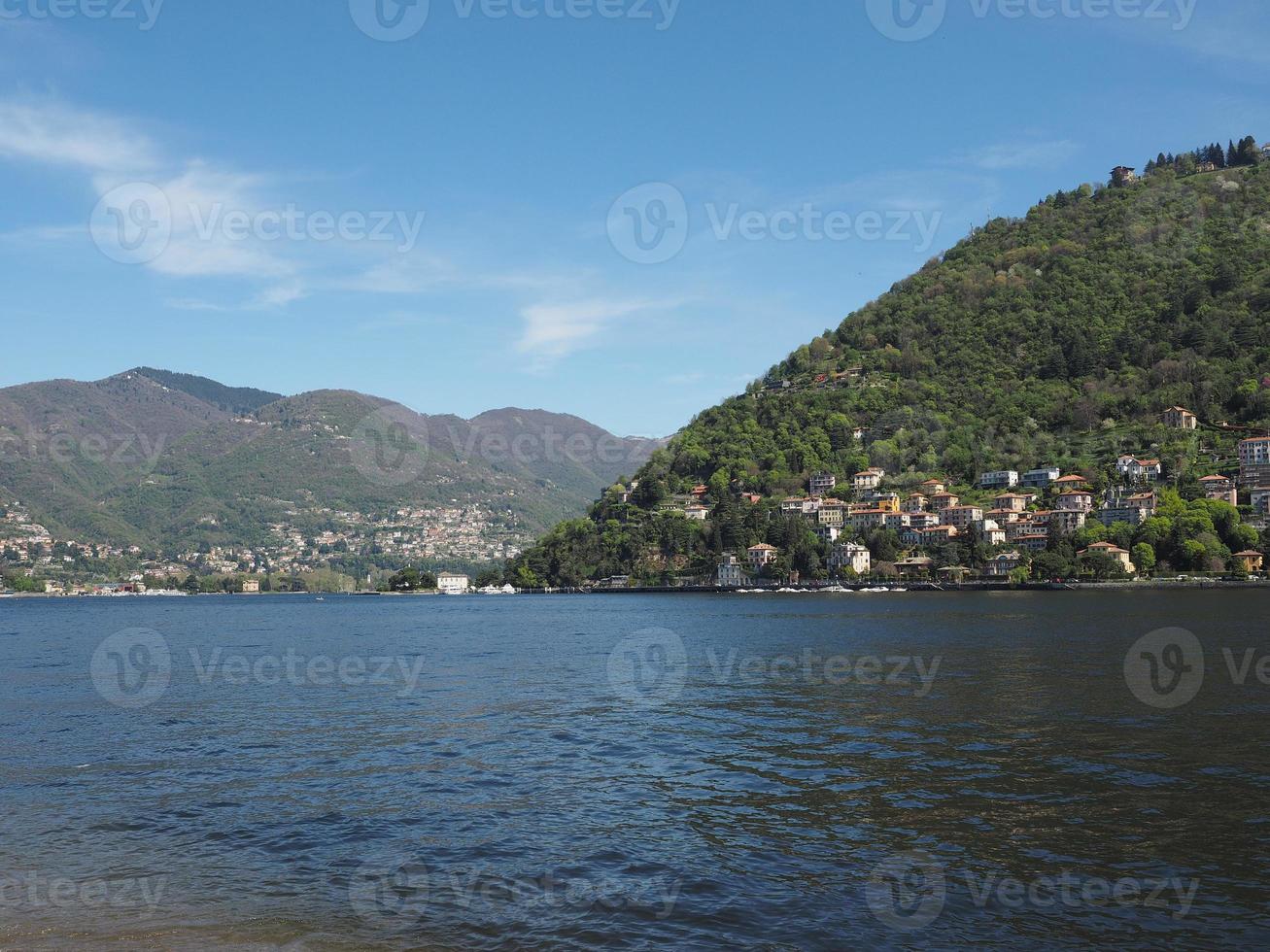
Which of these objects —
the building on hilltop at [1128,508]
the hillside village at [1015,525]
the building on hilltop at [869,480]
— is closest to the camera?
the hillside village at [1015,525]

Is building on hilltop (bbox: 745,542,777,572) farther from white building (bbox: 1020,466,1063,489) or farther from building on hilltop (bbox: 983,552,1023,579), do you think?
white building (bbox: 1020,466,1063,489)

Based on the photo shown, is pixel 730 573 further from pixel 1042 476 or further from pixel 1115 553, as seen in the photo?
pixel 1115 553

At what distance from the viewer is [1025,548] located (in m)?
144

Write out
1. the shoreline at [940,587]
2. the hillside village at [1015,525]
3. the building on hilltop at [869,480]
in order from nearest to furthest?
1. the shoreline at [940,587]
2. the hillside village at [1015,525]
3. the building on hilltop at [869,480]

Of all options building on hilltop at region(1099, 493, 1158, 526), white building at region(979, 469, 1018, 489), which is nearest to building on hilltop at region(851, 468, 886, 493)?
white building at region(979, 469, 1018, 489)

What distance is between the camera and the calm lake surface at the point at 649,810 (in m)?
12.2

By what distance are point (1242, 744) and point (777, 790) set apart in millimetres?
11596

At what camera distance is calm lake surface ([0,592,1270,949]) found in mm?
12227

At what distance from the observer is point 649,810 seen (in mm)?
17328

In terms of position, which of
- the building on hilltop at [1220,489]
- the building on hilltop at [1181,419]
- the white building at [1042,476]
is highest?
the building on hilltop at [1181,419]

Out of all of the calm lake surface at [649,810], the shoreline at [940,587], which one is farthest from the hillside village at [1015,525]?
the calm lake surface at [649,810]

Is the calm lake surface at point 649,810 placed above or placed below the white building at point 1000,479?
below

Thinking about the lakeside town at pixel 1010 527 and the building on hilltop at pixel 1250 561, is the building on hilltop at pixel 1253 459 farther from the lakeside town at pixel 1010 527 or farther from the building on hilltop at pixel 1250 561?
the building on hilltop at pixel 1250 561

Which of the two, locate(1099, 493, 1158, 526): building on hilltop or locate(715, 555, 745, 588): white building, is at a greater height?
locate(1099, 493, 1158, 526): building on hilltop
